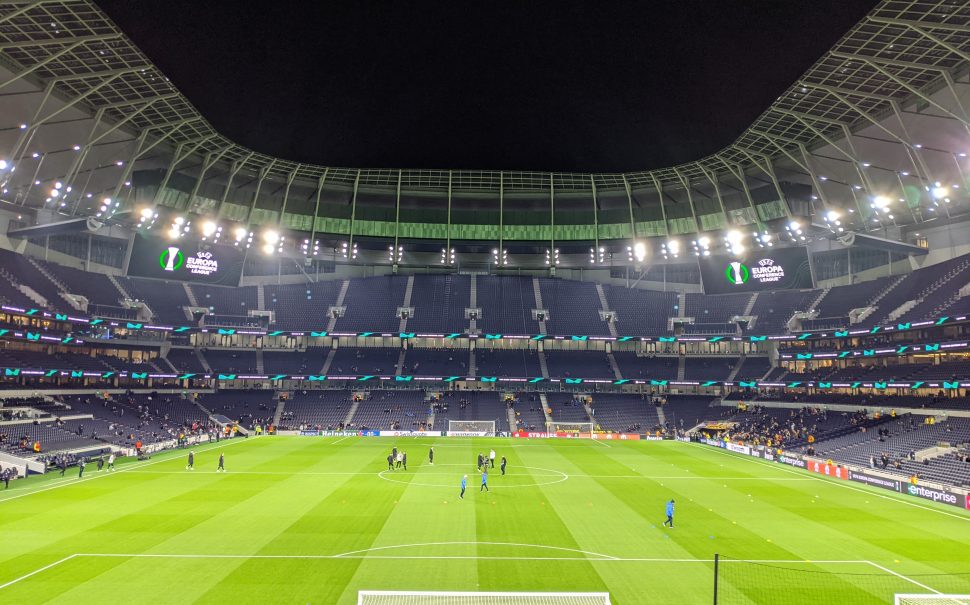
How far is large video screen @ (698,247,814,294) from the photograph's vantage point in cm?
6131

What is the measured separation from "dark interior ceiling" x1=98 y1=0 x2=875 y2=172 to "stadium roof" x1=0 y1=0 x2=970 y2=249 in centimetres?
661

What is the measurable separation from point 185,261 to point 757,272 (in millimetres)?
59196

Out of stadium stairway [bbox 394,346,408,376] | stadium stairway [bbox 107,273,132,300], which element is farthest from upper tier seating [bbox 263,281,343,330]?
stadium stairway [bbox 107,273,132,300]

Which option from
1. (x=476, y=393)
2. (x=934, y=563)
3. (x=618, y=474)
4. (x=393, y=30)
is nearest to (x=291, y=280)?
(x=476, y=393)

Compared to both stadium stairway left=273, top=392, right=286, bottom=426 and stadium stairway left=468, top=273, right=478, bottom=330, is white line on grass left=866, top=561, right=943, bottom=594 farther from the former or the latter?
stadium stairway left=273, top=392, right=286, bottom=426

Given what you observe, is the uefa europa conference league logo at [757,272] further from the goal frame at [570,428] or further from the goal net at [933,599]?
the goal net at [933,599]

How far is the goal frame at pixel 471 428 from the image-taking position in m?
70.6

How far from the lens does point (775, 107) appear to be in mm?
46062

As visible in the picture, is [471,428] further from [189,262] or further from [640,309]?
[189,262]

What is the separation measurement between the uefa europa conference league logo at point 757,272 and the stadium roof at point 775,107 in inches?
197

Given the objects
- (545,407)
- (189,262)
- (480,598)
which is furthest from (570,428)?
(480,598)

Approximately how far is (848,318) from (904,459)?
96.9 ft

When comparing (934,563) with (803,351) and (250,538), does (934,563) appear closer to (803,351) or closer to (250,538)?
(250,538)

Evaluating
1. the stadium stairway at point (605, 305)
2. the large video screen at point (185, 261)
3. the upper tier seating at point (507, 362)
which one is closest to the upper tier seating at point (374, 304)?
the upper tier seating at point (507, 362)
